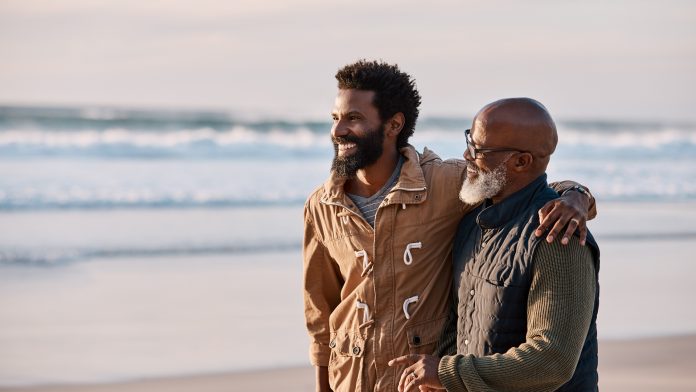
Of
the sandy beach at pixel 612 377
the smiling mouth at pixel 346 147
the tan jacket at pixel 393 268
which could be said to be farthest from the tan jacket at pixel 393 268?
the sandy beach at pixel 612 377

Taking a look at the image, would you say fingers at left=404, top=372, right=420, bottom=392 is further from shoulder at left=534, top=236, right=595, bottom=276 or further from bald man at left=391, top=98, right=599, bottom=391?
shoulder at left=534, top=236, right=595, bottom=276

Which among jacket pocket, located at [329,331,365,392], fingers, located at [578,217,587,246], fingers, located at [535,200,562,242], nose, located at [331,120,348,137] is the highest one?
nose, located at [331,120,348,137]

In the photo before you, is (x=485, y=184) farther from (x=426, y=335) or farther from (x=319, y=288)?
(x=319, y=288)

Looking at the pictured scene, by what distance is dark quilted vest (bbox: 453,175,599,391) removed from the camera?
3.03 m

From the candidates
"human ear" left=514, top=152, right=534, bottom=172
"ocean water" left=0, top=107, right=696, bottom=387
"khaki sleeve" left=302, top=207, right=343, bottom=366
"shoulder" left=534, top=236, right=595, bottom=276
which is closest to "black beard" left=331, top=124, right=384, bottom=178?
"khaki sleeve" left=302, top=207, right=343, bottom=366

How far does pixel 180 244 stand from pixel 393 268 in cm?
830

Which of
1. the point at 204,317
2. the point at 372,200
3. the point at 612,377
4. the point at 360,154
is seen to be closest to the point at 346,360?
the point at 372,200

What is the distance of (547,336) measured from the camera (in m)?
2.89

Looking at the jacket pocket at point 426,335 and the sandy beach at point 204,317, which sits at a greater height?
the jacket pocket at point 426,335

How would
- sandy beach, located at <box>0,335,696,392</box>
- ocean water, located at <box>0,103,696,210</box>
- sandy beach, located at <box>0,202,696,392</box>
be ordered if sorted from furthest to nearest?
ocean water, located at <box>0,103,696,210</box> < sandy beach, located at <box>0,202,696,392</box> < sandy beach, located at <box>0,335,696,392</box>

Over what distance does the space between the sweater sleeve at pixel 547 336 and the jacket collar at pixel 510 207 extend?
239 mm

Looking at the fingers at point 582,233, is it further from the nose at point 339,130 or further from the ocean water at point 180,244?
the ocean water at point 180,244

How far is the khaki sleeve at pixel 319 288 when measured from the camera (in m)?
4.12

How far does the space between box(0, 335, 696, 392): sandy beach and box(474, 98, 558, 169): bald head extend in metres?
3.98
